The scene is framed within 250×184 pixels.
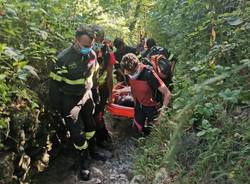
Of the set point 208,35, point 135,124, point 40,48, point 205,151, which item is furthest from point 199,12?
point 205,151

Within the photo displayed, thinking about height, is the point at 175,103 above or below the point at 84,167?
above

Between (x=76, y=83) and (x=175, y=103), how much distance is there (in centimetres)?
134

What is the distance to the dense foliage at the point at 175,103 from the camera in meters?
3.89

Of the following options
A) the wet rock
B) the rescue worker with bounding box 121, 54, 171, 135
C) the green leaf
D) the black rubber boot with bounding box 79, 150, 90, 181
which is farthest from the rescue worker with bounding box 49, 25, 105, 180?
the green leaf

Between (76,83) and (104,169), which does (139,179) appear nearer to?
(104,169)

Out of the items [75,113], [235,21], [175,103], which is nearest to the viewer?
[235,21]

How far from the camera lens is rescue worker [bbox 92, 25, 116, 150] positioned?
6.48m

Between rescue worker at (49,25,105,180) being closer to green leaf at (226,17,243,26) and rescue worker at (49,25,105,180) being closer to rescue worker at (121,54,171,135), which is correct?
rescue worker at (121,54,171,135)

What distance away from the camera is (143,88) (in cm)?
627

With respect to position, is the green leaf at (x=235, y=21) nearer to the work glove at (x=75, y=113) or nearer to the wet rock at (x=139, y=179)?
the wet rock at (x=139, y=179)

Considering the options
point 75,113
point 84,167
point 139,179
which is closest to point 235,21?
point 139,179

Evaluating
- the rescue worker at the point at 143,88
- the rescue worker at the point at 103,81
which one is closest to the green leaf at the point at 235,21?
the rescue worker at the point at 143,88

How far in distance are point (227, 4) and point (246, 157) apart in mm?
3572

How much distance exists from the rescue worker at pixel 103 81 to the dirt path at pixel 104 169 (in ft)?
0.93
